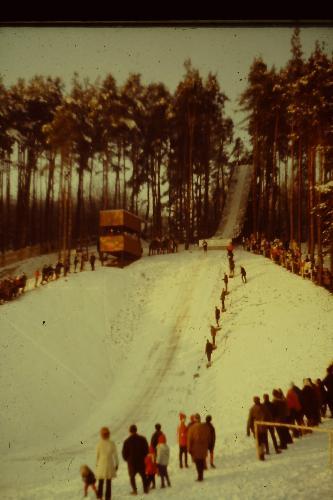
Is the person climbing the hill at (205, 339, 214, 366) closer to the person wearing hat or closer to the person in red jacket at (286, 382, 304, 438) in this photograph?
the person in red jacket at (286, 382, 304, 438)

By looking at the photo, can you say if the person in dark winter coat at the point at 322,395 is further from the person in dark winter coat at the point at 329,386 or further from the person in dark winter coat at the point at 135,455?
the person in dark winter coat at the point at 135,455

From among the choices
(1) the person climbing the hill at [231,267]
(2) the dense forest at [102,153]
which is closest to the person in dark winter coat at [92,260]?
(2) the dense forest at [102,153]

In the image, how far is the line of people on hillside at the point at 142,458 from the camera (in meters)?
6.80

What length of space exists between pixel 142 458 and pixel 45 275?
7.07 metres

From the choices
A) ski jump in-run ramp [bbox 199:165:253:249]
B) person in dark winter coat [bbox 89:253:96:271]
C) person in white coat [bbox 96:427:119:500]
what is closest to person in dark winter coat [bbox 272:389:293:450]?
person in white coat [bbox 96:427:119:500]

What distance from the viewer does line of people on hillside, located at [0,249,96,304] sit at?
37.4ft

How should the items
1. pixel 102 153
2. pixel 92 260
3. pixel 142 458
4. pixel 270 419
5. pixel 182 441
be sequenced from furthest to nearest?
pixel 92 260 → pixel 102 153 → pixel 270 419 → pixel 182 441 → pixel 142 458

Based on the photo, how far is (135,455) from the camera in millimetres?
6855

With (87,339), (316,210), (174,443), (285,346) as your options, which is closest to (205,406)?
(174,443)

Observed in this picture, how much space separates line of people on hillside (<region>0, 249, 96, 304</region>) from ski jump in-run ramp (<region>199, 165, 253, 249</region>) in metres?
3.87

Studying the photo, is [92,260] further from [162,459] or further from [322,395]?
[162,459]

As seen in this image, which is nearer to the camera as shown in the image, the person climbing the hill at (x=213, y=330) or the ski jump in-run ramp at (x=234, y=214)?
the person climbing the hill at (x=213, y=330)

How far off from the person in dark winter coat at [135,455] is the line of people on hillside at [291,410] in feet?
5.51

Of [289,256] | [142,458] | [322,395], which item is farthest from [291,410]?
[289,256]
